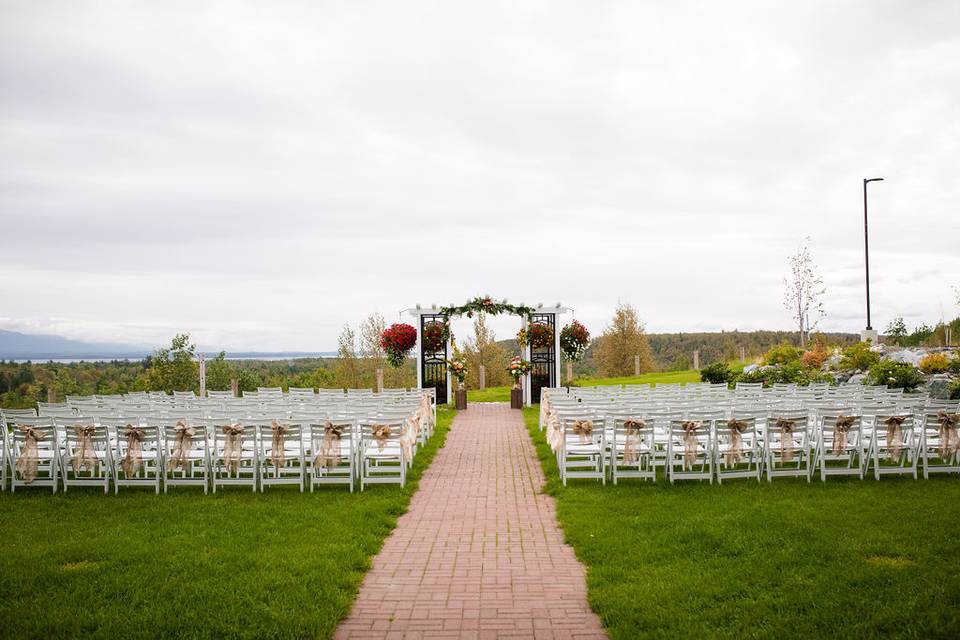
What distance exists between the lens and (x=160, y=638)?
438 centimetres

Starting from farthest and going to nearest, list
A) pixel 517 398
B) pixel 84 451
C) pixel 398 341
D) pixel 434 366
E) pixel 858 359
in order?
pixel 434 366, pixel 517 398, pixel 858 359, pixel 398 341, pixel 84 451

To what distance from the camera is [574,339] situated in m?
22.7

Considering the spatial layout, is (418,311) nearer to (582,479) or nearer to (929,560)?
(582,479)

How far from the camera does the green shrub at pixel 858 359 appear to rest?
2108 cm

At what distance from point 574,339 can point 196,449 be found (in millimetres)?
14884

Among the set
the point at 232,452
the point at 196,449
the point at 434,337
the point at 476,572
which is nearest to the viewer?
the point at 476,572

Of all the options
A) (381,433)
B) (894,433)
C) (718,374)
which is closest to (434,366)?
(718,374)

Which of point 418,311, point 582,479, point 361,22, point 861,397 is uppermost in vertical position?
point 361,22

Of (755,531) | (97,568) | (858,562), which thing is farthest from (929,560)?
(97,568)

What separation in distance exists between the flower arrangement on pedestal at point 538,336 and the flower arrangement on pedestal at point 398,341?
3756 mm

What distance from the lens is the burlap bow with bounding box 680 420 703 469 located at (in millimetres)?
9258

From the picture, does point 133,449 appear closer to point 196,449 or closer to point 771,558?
point 196,449

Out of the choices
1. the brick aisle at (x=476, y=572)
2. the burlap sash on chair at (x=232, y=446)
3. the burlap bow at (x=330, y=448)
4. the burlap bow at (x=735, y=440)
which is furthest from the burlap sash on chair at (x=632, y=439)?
the burlap sash on chair at (x=232, y=446)

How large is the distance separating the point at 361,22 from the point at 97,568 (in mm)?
13201
